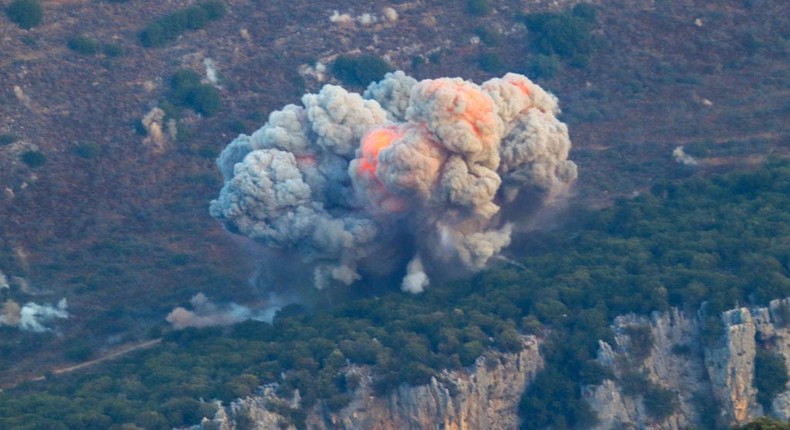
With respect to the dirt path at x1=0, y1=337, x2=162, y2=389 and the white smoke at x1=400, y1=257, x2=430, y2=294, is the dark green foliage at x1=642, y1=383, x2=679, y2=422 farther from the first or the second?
the dirt path at x1=0, y1=337, x2=162, y2=389

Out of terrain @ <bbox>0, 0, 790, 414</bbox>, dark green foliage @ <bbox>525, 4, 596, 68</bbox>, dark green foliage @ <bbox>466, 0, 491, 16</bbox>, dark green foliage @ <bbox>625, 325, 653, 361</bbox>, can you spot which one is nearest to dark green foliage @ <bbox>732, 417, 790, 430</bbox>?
dark green foliage @ <bbox>625, 325, 653, 361</bbox>

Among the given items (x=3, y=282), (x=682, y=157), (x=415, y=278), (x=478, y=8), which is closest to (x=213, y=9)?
(x=478, y=8)

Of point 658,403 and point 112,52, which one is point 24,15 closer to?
point 112,52

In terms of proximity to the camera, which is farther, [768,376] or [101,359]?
[101,359]

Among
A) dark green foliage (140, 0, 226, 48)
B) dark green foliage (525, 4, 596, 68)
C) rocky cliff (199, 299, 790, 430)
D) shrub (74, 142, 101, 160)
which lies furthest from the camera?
dark green foliage (525, 4, 596, 68)

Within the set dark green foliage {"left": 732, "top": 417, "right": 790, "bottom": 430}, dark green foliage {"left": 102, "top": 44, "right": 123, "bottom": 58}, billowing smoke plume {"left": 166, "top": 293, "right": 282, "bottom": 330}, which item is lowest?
billowing smoke plume {"left": 166, "top": 293, "right": 282, "bottom": 330}

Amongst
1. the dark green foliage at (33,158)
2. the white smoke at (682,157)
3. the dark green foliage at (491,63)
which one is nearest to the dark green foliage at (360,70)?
the dark green foliage at (491,63)
